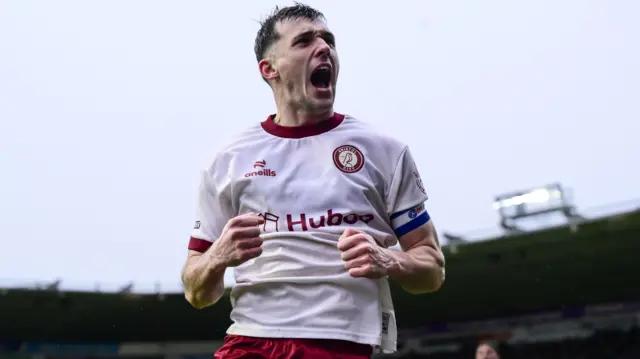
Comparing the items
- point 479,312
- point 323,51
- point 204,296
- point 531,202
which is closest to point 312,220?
point 204,296

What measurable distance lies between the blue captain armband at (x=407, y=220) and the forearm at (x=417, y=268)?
7 cm

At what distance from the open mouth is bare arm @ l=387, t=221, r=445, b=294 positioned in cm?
60

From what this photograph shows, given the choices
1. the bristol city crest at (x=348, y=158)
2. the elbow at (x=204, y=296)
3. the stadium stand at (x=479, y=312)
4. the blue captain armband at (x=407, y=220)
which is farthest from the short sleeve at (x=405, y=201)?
the stadium stand at (x=479, y=312)

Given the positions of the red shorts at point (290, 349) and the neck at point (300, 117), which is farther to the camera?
the neck at point (300, 117)

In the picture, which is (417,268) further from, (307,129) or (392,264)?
(307,129)

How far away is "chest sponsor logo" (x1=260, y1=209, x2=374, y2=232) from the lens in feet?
8.37

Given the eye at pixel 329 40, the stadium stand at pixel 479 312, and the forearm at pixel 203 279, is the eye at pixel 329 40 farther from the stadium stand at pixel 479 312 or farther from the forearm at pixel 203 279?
the stadium stand at pixel 479 312

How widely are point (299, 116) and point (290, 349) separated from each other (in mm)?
832

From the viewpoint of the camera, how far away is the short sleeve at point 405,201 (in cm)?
265

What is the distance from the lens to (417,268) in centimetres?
255

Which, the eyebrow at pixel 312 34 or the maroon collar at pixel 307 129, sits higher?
the eyebrow at pixel 312 34

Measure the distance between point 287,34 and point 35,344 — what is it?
30.8m

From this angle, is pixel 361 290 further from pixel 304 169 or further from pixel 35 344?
pixel 35 344

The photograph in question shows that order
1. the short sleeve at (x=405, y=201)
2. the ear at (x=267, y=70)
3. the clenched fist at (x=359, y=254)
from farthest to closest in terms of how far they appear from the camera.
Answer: the ear at (x=267, y=70)
the short sleeve at (x=405, y=201)
the clenched fist at (x=359, y=254)
